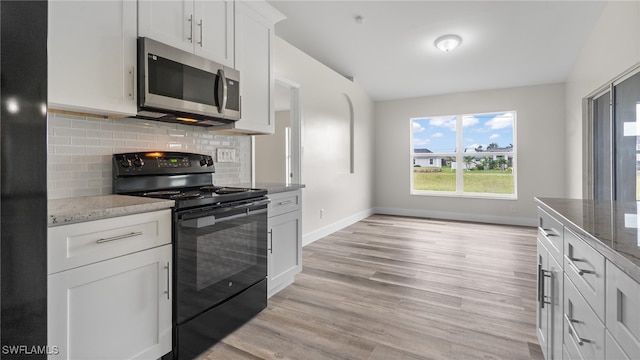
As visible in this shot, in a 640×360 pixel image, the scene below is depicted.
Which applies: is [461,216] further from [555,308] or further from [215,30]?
[215,30]

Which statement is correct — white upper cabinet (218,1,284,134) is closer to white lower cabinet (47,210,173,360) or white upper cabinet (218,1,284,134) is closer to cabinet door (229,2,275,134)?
cabinet door (229,2,275,134)

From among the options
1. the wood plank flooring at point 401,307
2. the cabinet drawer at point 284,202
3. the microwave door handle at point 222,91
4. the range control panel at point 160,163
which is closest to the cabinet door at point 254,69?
the microwave door handle at point 222,91

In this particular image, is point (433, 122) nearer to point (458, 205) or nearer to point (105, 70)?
point (458, 205)

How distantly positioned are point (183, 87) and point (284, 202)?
3.77 feet

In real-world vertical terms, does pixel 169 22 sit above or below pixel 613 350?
above

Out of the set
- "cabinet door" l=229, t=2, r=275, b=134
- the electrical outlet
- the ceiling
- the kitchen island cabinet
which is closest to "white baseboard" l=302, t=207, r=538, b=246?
the electrical outlet

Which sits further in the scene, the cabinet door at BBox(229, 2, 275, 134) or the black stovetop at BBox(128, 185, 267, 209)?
the cabinet door at BBox(229, 2, 275, 134)

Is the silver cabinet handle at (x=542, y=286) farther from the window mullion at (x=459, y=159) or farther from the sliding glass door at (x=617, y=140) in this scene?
the window mullion at (x=459, y=159)

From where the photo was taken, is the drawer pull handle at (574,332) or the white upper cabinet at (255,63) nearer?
the drawer pull handle at (574,332)

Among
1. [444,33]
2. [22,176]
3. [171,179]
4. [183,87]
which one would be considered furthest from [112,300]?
[444,33]

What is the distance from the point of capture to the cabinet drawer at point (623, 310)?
67 cm

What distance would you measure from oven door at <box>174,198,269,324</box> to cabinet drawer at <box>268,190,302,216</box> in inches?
6.7

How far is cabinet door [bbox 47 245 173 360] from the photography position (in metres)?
1.21

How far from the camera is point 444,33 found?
12.8ft
